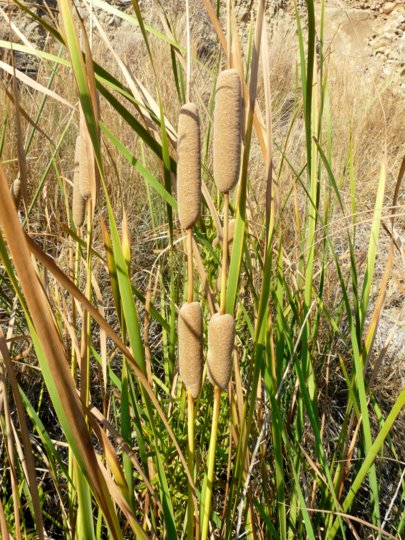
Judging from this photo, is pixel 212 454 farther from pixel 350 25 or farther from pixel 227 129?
pixel 350 25

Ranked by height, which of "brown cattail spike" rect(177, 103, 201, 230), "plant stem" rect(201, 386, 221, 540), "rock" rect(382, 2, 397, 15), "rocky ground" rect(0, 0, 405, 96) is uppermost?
"rock" rect(382, 2, 397, 15)

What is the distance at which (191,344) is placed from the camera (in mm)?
373

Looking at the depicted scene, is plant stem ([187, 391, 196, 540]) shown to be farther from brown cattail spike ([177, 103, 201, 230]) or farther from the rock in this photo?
the rock

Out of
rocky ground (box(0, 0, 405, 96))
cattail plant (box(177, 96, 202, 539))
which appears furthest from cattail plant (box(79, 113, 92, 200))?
rocky ground (box(0, 0, 405, 96))

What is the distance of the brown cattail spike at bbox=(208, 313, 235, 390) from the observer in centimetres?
37

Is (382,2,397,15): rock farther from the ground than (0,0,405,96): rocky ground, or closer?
farther from the ground

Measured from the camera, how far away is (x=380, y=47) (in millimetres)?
5344

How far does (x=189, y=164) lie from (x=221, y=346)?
11 centimetres

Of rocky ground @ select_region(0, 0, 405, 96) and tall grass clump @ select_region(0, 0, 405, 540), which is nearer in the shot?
tall grass clump @ select_region(0, 0, 405, 540)

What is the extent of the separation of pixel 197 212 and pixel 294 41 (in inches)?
193

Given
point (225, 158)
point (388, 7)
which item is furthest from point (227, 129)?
point (388, 7)

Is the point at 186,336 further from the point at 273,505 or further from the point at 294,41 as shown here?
the point at 294,41

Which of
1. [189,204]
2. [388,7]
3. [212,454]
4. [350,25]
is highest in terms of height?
[388,7]

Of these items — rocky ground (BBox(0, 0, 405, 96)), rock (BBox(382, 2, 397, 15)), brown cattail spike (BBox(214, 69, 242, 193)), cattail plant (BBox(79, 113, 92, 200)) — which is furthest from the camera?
rock (BBox(382, 2, 397, 15))
